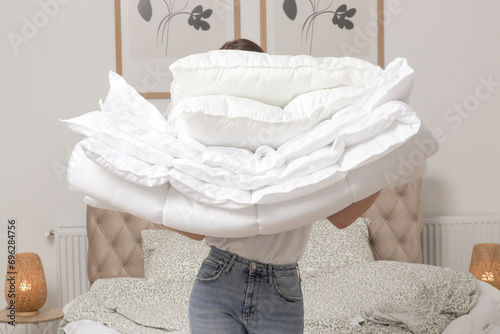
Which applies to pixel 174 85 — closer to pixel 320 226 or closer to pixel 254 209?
pixel 254 209

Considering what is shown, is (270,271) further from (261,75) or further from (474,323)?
(474,323)

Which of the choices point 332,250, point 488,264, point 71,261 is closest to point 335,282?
point 332,250

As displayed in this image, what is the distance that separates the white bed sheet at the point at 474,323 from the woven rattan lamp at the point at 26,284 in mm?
840

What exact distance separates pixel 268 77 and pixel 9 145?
8.58 feet

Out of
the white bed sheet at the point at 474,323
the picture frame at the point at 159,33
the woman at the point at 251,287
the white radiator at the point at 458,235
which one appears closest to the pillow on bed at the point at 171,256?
the white bed sheet at the point at 474,323

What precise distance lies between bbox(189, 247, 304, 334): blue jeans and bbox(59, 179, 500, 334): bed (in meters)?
0.87

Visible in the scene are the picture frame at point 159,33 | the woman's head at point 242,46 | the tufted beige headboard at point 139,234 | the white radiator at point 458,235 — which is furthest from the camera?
the white radiator at point 458,235

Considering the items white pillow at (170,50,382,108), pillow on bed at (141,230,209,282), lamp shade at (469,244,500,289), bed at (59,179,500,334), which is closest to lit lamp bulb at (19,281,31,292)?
bed at (59,179,500,334)

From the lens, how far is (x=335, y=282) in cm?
308

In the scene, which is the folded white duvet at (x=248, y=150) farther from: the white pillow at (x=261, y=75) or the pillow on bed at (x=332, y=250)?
the pillow on bed at (x=332, y=250)

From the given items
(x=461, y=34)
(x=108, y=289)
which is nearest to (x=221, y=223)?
(x=108, y=289)

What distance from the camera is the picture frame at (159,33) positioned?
12.4 feet

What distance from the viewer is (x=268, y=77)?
1627 mm

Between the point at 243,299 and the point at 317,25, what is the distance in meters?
2.63
